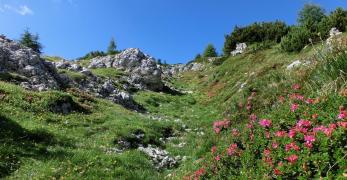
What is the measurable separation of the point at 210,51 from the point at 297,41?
8211 centimetres

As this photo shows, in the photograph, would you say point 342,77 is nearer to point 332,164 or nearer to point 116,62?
point 332,164

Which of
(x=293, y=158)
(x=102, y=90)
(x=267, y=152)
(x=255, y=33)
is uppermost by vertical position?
(x=255, y=33)

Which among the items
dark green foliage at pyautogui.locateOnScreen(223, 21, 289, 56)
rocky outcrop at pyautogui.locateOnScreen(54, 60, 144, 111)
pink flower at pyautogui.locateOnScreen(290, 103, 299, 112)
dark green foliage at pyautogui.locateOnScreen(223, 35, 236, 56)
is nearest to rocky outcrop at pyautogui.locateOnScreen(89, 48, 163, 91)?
rocky outcrop at pyautogui.locateOnScreen(54, 60, 144, 111)

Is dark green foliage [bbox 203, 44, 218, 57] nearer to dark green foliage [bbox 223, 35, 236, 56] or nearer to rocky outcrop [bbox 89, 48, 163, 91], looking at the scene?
dark green foliage [bbox 223, 35, 236, 56]

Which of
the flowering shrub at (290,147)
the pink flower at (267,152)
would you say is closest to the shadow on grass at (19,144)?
the flowering shrub at (290,147)

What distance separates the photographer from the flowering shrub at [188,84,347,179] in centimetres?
829

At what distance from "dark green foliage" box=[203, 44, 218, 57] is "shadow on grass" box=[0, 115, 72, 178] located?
10061 centimetres

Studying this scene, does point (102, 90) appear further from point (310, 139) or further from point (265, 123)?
point (310, 139)

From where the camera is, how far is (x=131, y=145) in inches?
789

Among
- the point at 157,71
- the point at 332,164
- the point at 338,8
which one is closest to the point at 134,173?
the point at 332,164

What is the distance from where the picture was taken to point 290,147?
9.22 m

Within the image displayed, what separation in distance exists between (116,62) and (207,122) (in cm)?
4006

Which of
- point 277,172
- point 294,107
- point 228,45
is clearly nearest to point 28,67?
point 294,107

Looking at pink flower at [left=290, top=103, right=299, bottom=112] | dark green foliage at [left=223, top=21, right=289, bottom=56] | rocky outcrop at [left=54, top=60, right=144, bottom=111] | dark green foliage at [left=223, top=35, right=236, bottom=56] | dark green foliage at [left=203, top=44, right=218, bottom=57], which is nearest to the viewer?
pink flower at [left=290, top=103, right=299, bottom=112]
